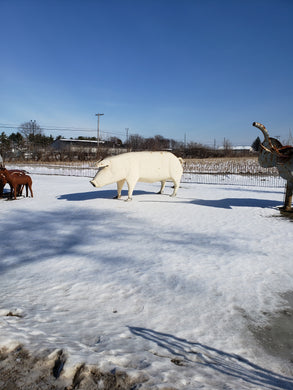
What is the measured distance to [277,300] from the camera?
11.5 feet

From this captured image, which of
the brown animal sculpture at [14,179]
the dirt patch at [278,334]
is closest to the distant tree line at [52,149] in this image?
the brown animal sculpture at [14,179]

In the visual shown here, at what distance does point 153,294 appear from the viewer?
3617mm

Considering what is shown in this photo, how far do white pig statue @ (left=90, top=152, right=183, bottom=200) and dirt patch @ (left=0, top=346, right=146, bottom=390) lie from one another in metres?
7.70

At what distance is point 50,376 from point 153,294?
1.84 m

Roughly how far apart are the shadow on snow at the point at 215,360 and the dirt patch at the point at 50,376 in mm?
574

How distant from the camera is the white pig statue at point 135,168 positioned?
31.8 feet

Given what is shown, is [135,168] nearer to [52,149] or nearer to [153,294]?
[153,294]

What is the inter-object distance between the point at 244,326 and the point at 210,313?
389 mm

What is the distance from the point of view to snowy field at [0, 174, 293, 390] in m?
2.23

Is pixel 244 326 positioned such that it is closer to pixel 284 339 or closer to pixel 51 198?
pixel 284 339

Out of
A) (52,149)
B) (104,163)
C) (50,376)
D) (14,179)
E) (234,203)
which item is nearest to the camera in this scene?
(50,376)

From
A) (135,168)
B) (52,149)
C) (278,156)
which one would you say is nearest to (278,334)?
(278,156)

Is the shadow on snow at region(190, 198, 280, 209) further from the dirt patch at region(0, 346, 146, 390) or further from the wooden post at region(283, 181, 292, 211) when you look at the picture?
the dirt patch at region(0, 346, 146, 390)

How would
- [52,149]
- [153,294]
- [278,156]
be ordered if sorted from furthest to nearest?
[52,149] → [278,156] → [153,294]
